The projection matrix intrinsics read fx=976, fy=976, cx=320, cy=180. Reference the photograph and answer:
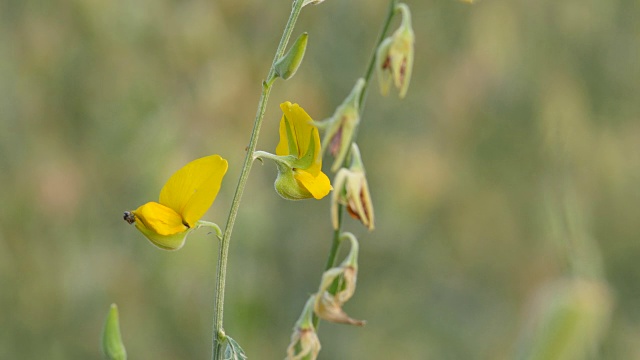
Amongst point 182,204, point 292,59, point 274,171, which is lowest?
point 274,171

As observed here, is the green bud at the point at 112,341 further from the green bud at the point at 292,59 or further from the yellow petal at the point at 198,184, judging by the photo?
the green bud at the point at 292,59

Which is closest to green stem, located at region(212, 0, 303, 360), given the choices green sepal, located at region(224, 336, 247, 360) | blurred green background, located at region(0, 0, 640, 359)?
green sepal, located at region(224, 336, 247, 360)

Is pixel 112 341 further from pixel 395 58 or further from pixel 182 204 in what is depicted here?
pixel 395 58

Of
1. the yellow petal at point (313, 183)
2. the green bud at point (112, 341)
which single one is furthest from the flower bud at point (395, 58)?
the green bud at point (112, 341)

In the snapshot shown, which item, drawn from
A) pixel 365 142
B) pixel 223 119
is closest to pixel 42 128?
pixel 223 119

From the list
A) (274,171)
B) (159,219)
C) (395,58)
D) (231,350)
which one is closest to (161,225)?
(159,219)

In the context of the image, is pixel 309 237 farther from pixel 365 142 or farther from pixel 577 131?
pixel 577 131
